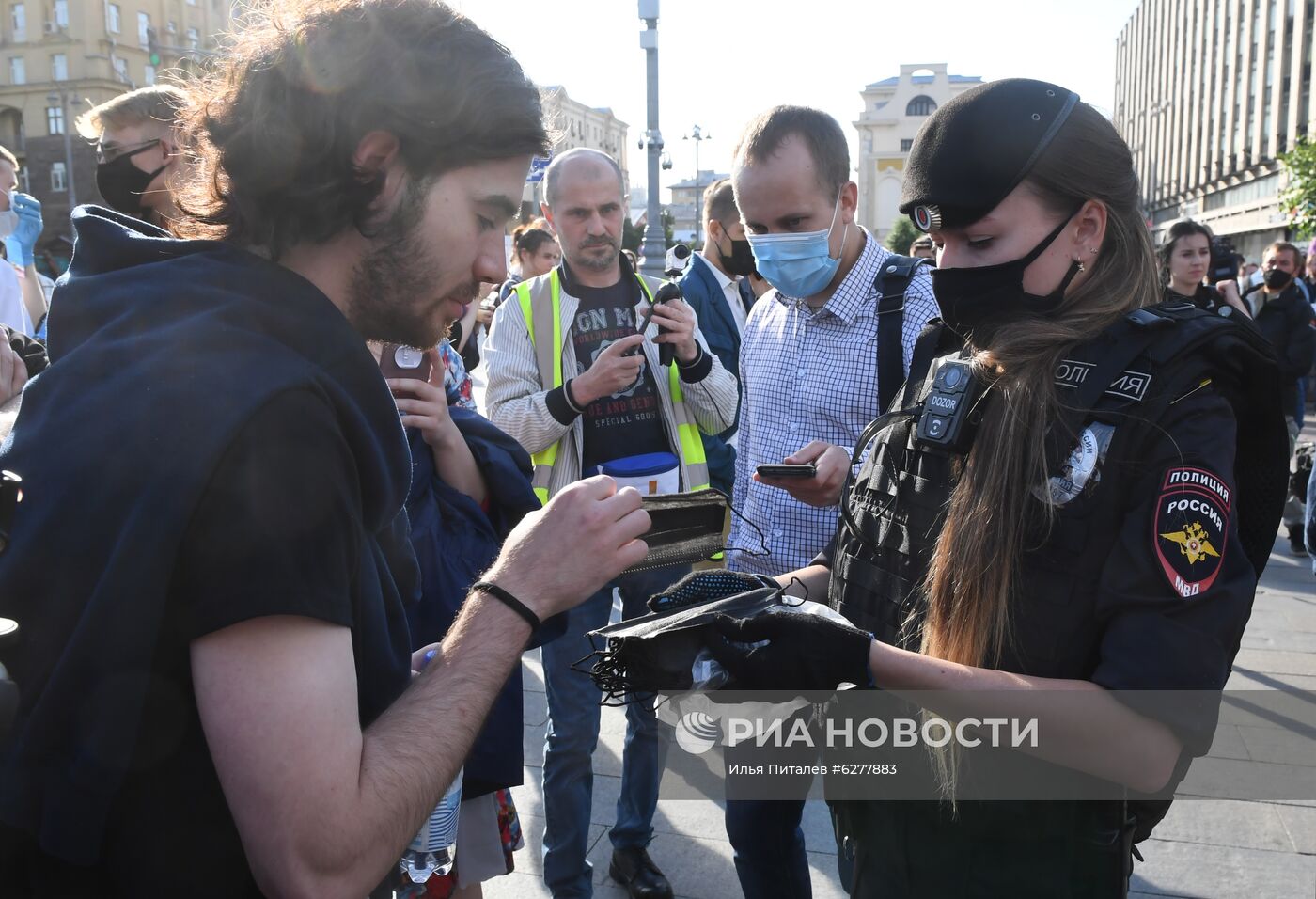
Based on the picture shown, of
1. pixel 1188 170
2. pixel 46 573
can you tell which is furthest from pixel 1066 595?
pixel 1188 170

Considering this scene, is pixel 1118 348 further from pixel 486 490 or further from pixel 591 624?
pixel 591 624

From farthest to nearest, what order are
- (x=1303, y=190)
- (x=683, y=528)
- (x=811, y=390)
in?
(x=1303, y=190)
(x=811, y=390)
(x=683, y=528)

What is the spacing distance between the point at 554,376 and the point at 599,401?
19cm

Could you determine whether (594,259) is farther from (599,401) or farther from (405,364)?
(405,364)

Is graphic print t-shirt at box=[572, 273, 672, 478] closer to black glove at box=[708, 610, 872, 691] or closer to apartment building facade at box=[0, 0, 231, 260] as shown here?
black glove at box=[708, 610, 872, 691]

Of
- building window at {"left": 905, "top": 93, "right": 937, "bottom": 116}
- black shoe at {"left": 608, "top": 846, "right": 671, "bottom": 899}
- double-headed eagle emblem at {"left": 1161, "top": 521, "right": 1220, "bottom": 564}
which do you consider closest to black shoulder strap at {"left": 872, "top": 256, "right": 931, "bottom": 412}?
double-headed eagle emblem at {"left": 1161, "top": 521, "right": 1220, "bottom": 564}

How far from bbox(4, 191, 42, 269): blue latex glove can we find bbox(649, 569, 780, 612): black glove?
17.2ft

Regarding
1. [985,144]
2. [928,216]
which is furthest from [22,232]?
[985,144]

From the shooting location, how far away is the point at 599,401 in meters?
3.82

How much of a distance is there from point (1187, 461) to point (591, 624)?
2.32 metres

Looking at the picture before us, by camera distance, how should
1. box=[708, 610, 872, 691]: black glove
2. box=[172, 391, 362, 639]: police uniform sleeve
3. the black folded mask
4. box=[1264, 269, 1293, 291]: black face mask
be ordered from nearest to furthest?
box=[172, 391, 362, 639]: police uniform sleeve
box=[708, 610, 872, 691]: black glove
the black folded mask
box=[1264, 269, 1293, 291]: black face mask

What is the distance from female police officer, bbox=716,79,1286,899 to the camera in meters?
1.56

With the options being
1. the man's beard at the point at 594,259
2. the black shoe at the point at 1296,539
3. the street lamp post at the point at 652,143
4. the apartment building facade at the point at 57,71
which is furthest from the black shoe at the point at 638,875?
the apartment building facade at the point at 57,71

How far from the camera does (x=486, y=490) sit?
111 inches
